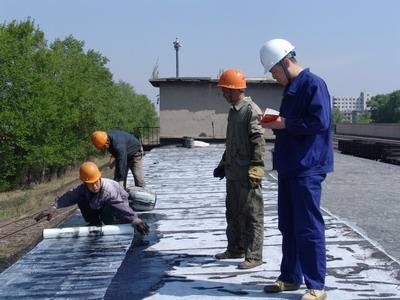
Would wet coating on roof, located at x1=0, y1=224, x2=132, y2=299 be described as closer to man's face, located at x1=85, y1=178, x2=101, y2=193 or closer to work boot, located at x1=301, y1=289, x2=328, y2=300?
man's face, located at x1=85, y1=178, x2=101, y2=193

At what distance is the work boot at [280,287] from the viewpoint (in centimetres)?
419

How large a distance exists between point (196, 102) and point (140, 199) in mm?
20314

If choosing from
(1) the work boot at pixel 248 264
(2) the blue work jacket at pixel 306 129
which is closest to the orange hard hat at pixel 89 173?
(1) the work boot at pixel 248 264

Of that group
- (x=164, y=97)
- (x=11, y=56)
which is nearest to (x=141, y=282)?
(x=164, y=97)

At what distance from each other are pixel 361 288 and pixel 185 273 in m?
1.52

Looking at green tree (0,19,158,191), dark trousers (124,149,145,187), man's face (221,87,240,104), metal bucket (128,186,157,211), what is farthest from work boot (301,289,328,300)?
green tree (0,19,158,191)

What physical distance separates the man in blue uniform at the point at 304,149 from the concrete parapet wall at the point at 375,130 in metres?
44.2

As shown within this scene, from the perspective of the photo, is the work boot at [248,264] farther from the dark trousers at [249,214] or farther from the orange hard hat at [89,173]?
the orange hard hat at [89,173]

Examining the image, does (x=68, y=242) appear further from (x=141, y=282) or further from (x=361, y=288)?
(x=361, y=288)

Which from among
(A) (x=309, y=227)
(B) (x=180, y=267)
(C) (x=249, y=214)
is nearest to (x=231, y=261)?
(B) (x=180, y=267)

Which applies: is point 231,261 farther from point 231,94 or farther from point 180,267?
point 231,94

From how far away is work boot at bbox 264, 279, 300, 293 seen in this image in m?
4.19

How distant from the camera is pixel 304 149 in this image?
383 centimetres

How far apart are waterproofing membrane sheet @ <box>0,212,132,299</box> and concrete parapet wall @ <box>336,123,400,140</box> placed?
42922mm
